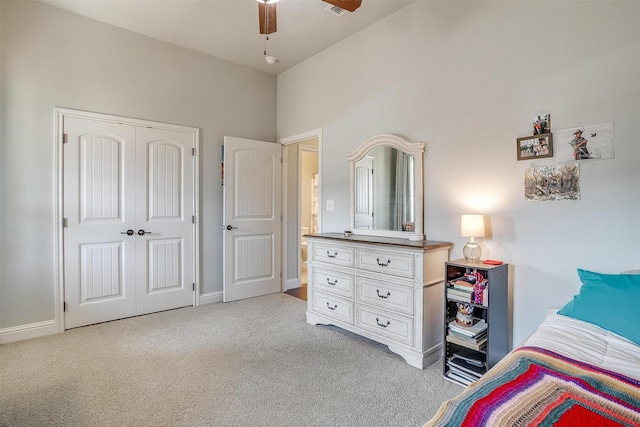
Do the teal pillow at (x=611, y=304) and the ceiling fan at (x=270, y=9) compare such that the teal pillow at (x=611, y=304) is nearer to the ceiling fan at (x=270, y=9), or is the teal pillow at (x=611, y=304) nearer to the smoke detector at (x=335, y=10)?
the ceiling fan at (x=270, y=9)

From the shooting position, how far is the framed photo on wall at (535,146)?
7.32 ft

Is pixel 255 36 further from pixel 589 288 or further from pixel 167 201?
pixel 589 288

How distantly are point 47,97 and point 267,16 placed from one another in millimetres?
2349

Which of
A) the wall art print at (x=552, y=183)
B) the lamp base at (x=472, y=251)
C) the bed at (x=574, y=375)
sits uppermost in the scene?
the wall art print at (x=552, y=183)

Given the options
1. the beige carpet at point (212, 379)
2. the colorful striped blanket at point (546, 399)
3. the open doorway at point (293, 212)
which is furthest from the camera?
the open doorway at point (293, 212)

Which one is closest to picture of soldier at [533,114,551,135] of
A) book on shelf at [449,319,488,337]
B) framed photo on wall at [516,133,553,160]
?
framed photo on wall at [516,133,553,160]

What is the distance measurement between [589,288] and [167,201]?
383cm

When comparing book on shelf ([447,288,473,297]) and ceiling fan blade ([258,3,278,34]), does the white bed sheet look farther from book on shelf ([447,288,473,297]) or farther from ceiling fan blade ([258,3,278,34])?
ceiling fan blade ([258,3,278,34])

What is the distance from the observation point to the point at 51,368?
245cm

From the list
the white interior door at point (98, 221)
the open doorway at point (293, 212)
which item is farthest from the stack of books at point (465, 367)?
the white interior door at point (98, 221)

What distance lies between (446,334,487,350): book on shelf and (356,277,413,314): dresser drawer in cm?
33

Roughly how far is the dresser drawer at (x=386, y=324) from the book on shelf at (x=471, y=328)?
1.00ft

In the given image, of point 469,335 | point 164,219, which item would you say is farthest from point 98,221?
point 469,335

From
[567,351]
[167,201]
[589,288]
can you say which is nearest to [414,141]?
[589,288]
